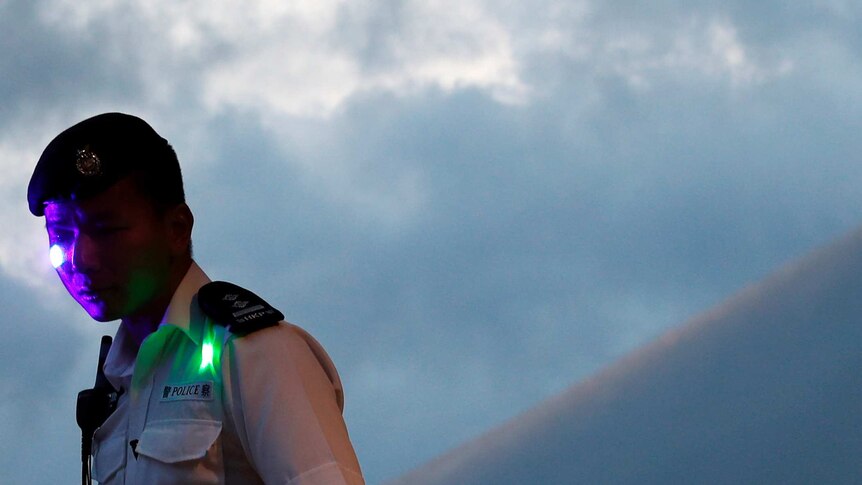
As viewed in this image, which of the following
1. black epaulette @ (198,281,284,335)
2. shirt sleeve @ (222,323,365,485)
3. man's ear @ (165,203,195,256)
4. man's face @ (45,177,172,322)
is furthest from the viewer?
man's ear @ (165,203,195,256)

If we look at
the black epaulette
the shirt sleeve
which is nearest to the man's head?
the black epaulette

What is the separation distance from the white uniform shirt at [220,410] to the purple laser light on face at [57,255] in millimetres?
254

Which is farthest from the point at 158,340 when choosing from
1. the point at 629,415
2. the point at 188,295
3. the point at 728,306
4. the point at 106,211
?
the point at 728,306

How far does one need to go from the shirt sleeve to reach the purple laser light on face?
17.3 inches

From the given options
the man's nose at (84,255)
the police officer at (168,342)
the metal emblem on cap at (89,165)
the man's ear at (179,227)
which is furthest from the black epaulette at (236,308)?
the metal emblem on cap at (89,165)

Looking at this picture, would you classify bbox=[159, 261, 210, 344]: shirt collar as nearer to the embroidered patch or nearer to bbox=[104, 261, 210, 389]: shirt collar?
bbox=[104, 261, 210, 389]: shirt collar

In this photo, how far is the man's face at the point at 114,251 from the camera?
2314mm

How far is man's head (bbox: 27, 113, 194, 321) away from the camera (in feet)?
7.62

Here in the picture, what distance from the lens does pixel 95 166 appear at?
239 centimetres

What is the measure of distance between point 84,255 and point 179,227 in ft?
0.73

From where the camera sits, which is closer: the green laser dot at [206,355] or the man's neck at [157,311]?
the green laser dot at [206,355]

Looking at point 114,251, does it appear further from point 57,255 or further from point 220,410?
point 220,410

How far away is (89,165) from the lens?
7.84ft

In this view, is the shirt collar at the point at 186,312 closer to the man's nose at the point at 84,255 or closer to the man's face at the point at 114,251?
the man's face at the point at 114,251
